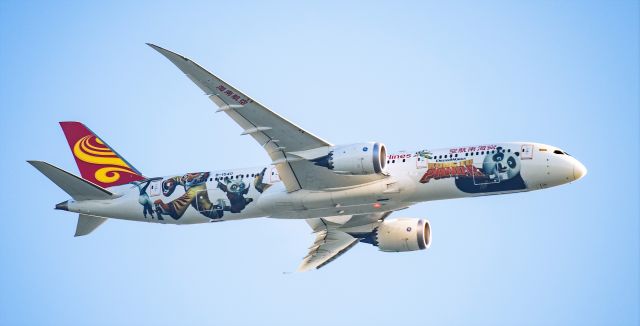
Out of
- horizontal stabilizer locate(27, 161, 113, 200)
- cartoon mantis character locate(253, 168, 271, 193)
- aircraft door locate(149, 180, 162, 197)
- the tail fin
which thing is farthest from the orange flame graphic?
cartoon mantis character locate(253, 168, 271, 193)

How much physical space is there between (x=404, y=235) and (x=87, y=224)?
1882cm

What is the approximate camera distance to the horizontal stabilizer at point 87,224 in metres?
56.0

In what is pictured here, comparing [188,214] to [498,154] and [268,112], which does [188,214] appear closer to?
[268,112]

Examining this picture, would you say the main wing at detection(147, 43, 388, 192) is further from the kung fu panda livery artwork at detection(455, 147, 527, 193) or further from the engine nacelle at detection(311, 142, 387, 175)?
the kung fu panda livery artwork at detection(455, 147, 527, 193)

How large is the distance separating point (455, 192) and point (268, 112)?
1063cm

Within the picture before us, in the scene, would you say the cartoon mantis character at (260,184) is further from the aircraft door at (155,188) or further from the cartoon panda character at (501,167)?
the cartoon panda character at (501,167)

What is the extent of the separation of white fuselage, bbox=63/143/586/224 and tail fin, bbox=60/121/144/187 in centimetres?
260

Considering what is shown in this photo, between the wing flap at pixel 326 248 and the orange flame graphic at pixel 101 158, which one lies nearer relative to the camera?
the orange flame graphic at pixel 101 158

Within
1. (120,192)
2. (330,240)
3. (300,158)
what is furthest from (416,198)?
(120,192)

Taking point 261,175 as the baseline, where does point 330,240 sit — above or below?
below

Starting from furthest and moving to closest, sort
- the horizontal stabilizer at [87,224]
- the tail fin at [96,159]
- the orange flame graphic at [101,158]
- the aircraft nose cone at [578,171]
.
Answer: the orange flame graphic at [101,158], the tail fin at [96,159], the horizontal stabilizer at [87,224], the aircraft nose cone at [578,171]

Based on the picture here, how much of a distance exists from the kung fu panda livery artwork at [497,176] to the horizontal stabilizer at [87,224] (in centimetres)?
2163

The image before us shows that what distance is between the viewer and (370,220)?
58.3 meters

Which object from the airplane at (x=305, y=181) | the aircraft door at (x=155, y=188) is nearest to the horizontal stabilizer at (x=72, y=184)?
the airplane at (x=305, y=181)
